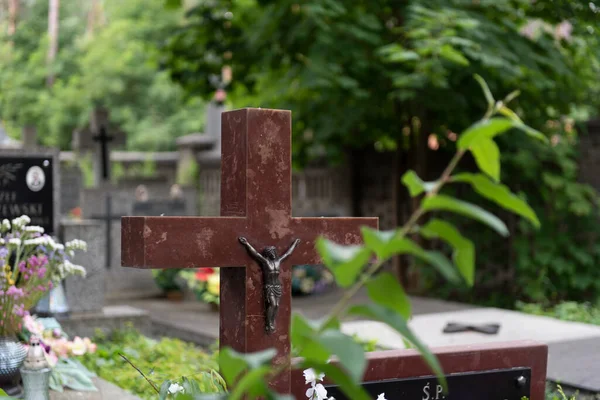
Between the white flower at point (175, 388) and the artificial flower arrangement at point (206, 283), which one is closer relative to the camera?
the white flower at point (175, 388)

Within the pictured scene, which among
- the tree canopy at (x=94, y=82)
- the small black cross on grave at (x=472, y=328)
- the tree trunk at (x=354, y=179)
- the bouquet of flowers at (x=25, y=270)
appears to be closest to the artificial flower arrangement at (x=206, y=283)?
the small black cross on grave at (x=472, y=328)

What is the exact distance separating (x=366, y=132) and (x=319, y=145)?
92 cm

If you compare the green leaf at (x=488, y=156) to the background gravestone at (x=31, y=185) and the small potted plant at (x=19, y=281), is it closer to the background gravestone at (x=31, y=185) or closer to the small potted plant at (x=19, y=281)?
the small potted plant at (x=19, y=281)

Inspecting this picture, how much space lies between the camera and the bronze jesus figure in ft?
10.8

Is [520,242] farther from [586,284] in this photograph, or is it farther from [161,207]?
[161,207]

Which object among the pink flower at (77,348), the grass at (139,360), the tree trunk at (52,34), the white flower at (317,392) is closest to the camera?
the white flower at (317,392)

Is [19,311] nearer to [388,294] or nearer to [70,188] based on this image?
[388,294]

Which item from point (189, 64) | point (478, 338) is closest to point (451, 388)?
point (478, 338)

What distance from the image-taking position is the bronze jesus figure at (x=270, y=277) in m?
3.28

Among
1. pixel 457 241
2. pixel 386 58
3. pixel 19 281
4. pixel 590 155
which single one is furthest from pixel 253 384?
pixel 590 155

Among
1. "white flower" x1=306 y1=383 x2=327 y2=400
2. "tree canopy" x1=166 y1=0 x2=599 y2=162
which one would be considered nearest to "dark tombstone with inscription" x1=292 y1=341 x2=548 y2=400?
"white flower" x1=306 y1=383 x2=327 y2=400

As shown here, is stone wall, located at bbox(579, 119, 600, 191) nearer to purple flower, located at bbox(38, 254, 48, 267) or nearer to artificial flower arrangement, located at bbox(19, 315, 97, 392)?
artificial flower arrangement, located at bbox(19, 315, 97, 392)

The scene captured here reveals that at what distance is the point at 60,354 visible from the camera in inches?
214

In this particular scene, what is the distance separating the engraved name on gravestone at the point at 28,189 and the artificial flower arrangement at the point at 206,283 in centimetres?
231
